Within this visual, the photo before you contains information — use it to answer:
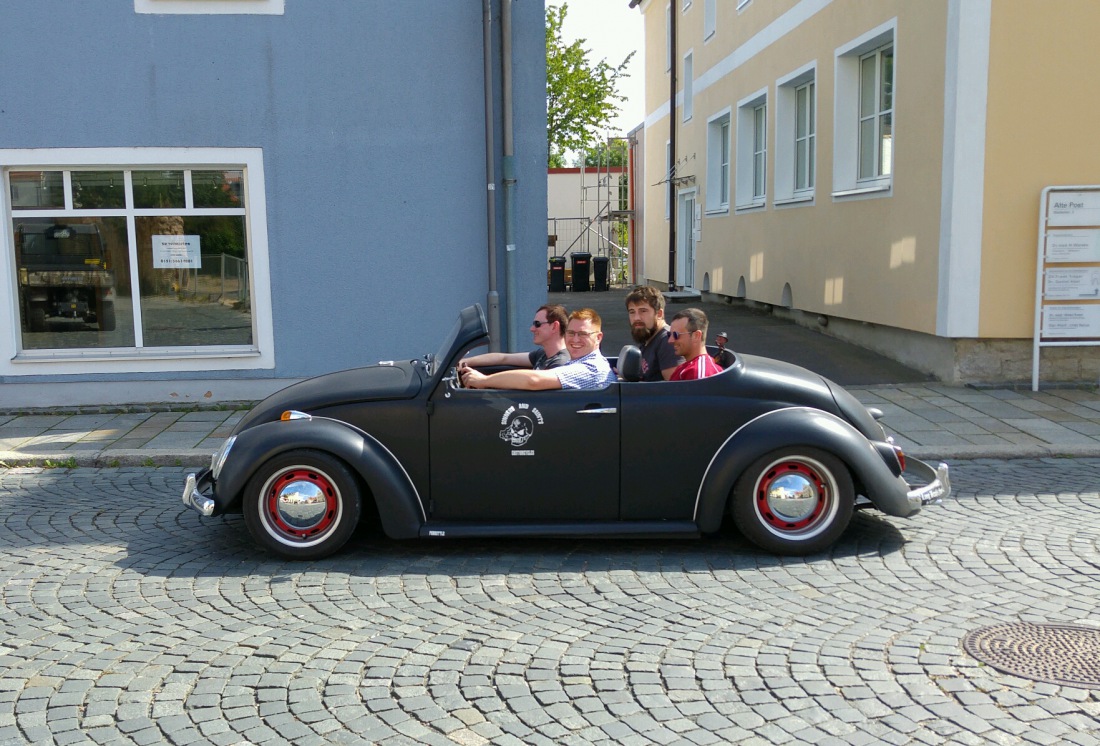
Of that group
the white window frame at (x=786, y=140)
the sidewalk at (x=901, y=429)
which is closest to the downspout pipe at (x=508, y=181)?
the sidewalk at (x=901, y=429)

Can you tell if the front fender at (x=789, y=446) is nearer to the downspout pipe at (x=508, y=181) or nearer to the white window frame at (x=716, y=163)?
the downspout pipe at (x=508, y=181)

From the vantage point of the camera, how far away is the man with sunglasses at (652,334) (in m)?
6.50

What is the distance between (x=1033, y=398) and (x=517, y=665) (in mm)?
8106

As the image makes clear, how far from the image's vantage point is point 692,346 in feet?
20.5

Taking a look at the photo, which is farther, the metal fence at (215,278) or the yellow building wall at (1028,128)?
the metal fence at (215,278)

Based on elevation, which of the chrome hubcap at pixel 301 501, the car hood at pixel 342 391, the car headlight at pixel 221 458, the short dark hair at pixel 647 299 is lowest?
the chrome hubcap at pixel 301 501

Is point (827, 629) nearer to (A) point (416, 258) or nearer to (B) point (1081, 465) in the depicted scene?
(B) point (1081, 465)

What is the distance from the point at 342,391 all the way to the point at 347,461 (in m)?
0.43

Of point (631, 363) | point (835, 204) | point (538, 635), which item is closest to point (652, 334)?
point (631, 363)

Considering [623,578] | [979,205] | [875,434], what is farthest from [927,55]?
[623,578]

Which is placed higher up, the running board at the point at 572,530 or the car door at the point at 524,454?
A: the car door at the point at 524,454

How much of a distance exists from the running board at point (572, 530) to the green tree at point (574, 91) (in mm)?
34546

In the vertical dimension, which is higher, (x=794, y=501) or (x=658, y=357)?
(x=658, y=357)

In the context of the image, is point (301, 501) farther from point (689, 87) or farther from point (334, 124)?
point (689, 87)
